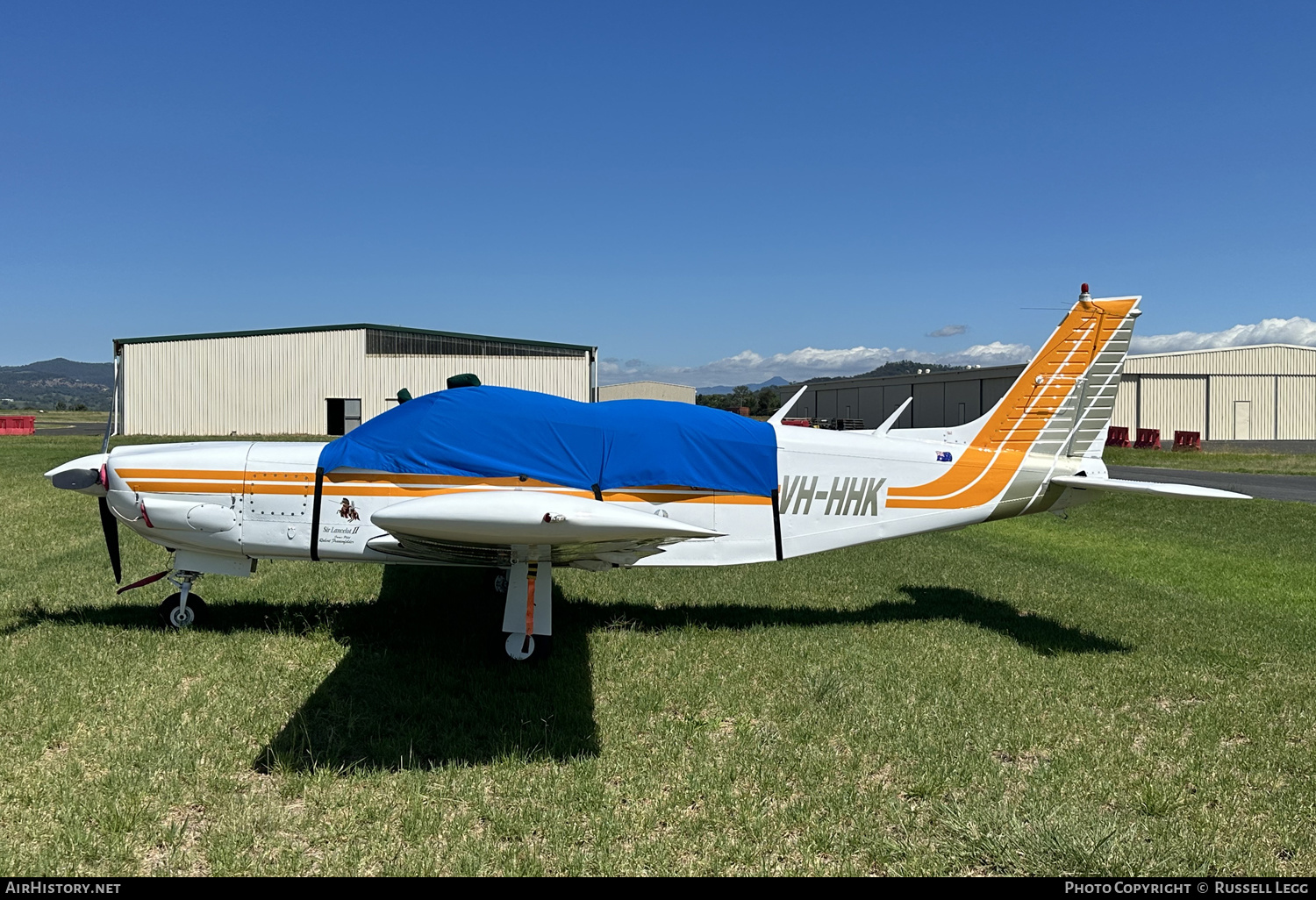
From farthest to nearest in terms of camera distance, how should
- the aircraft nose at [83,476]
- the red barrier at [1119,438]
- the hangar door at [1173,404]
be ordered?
1. the hangar door at [1173,404]
2. the red barrier at [1119,438]
3. the aircraft nose at [83,476]

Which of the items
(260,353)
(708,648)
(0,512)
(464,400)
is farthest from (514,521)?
(260,353)

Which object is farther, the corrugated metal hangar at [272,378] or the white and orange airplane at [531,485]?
the corrugated metal hangar at [272,378]

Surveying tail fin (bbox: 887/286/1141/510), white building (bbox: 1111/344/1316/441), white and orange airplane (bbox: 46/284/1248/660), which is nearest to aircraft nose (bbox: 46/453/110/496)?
white and orange airplane (bbox: 46/284/1248/660)

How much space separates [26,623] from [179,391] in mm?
35060

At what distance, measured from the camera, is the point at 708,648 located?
6.64m

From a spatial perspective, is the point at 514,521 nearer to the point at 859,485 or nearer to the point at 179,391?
the point at 859,485

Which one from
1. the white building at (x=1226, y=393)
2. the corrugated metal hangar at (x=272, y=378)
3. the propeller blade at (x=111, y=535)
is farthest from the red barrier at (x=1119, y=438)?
the propeller blade at (x=111, y=535)

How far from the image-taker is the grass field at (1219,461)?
1033 inches

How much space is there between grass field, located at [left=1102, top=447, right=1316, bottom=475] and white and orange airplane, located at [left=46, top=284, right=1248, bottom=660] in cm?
2407

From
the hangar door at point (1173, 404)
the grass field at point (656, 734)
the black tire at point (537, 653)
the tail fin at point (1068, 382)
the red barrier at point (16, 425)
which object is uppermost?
the hangar door at point (1173, 404)

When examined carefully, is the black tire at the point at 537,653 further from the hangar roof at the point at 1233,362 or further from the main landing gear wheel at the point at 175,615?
the hangar roof at the point at 1233,362

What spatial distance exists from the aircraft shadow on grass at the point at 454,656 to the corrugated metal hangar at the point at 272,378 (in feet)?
95.6

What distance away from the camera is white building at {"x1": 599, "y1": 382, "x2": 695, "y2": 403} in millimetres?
63312

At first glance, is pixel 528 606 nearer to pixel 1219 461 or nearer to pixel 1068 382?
pixel 1068 382
